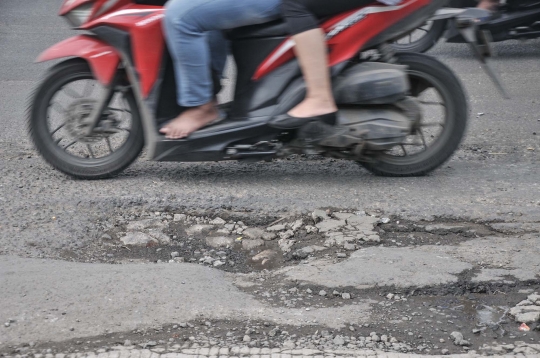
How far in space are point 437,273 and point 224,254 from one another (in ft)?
3.25

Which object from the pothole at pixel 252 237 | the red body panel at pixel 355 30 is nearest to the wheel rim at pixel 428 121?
the red body panel at pixel 355 30

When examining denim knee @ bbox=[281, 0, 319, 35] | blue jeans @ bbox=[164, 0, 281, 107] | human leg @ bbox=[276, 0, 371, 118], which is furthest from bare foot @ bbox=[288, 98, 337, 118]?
blue jeans @ bbox=[164, 0, 281, 107]

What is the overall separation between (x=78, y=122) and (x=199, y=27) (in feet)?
3.07

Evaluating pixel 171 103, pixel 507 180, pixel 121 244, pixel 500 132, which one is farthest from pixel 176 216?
Answer: pixel 500 132

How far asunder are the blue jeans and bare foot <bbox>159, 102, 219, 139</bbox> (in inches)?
4.6

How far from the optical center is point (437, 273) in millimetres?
3404

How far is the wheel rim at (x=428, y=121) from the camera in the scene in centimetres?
443

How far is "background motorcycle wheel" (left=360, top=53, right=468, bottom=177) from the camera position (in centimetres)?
440

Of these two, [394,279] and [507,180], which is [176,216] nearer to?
[394,279]

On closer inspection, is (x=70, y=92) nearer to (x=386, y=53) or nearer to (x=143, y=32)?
(x=143, y=32)

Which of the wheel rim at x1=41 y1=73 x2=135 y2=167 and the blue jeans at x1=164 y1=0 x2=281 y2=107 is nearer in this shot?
the blue jeans at x1=164 y1=0 x2=281 y2=107

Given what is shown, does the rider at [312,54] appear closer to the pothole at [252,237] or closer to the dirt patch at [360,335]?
the pothole at [252,237]

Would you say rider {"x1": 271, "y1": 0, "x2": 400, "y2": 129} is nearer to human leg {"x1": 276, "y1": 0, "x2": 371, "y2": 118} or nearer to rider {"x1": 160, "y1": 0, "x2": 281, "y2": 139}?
human leg {"x1": 276, "y1": 0, "x2": 371, "y2": 118}

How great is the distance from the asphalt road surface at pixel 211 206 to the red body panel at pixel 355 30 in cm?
74
